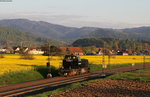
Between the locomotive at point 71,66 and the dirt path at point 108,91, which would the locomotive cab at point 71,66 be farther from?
the dirt path at point 108,91

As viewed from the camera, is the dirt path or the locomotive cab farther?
the locomotive cab

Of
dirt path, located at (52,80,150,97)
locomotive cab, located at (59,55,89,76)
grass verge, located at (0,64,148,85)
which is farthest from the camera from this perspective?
locomotive cab, located at (59,55,89,76)

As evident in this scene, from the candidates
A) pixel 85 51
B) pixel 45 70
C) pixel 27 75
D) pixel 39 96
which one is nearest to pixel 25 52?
pixel 45 70

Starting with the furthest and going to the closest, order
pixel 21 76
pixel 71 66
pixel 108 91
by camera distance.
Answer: pixel 71 66, pixel 21 76, pixel 108 91

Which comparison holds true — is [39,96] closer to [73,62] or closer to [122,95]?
[122,95]

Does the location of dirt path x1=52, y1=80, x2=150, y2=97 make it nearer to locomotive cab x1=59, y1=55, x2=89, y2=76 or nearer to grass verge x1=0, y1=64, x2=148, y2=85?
grass verge x1=0, y1=64, x2=148, y2=85

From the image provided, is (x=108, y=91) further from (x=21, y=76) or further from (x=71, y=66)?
(x=71, y=66)

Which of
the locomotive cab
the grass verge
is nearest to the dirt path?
the grass verge

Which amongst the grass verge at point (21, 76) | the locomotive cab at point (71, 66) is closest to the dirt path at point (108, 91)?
the grass verge at point (21, 76)

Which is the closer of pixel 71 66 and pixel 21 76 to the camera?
pixel 21 76

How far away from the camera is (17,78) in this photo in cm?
3481

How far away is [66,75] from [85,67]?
6.93 meters

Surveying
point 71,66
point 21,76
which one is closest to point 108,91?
point 21,76

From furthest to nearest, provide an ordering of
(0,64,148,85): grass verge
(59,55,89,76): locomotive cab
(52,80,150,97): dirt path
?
(59,55,89,76): locomotive cab
(0,64,148,85): grass verge
(52,80,150,97): dirt path
